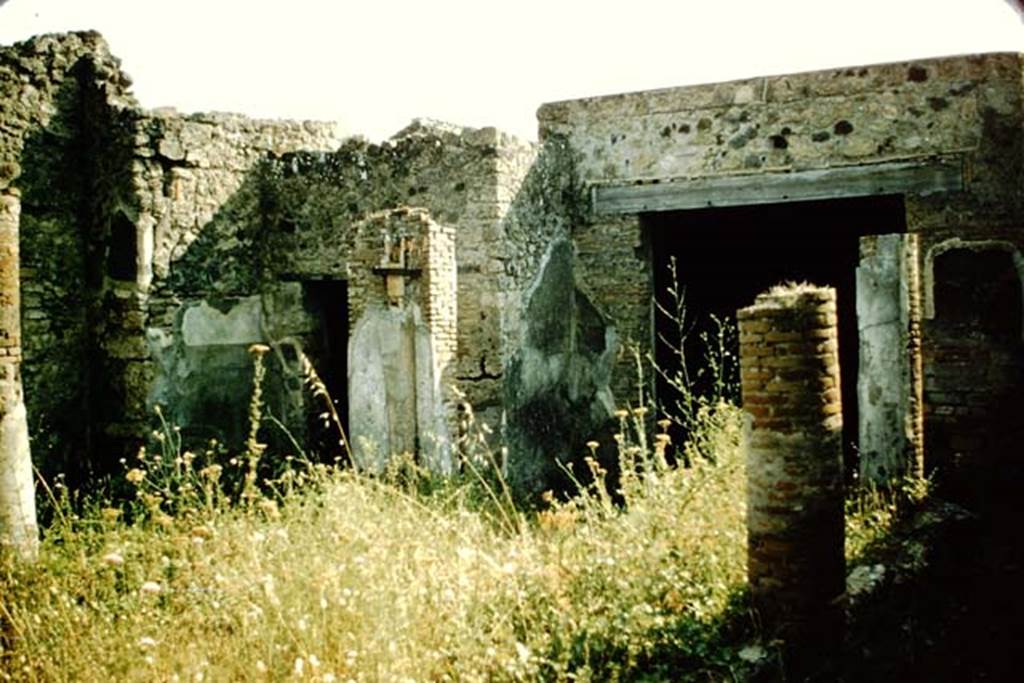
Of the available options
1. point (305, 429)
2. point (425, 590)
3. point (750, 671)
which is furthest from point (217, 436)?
point (750, 671)

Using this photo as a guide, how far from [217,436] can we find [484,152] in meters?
3.90

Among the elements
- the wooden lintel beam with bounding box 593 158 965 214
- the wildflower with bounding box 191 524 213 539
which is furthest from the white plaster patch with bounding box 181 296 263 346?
the wooden lintel beam with bounding box 593 158 965 214

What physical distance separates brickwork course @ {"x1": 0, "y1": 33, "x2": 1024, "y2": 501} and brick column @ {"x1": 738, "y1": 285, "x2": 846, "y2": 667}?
3.04 metres

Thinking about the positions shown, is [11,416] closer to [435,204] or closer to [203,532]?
[203,532]

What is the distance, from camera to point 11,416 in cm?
440

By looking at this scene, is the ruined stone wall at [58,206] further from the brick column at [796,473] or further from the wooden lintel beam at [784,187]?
the brick column at [796,473]

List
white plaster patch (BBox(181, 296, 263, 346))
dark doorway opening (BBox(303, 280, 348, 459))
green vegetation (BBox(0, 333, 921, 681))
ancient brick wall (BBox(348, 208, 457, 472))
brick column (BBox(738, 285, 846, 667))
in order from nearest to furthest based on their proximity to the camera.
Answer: green vegetation (BBox(0, 333, 921, 681)), brick column (BBox(738, 285, 846, 667)), ancient brick wall (BBox(348, 208, 457, 472)), white plaster patch (BBox(181, 296, 263, 346)), dark doorway opening (BBox(303, 280, 348, 459))

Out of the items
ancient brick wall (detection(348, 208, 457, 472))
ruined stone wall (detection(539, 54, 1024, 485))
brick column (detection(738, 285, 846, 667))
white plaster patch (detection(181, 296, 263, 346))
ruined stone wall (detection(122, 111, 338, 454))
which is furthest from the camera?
white plaster patch (detection(181, 296, 263, 346))

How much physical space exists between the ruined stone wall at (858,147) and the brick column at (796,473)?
12.1 feet

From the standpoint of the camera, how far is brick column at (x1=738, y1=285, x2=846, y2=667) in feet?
12.4

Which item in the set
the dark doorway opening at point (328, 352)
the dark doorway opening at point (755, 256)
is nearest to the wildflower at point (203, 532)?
the dark doorway opening at point (328, 352)

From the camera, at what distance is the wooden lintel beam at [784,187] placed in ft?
24.1

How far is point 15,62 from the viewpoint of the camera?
7398 mm

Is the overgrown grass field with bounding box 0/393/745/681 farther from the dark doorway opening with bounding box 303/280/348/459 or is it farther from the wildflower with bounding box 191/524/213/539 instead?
the dark doorway opening with bounding box 303/280/348/459
